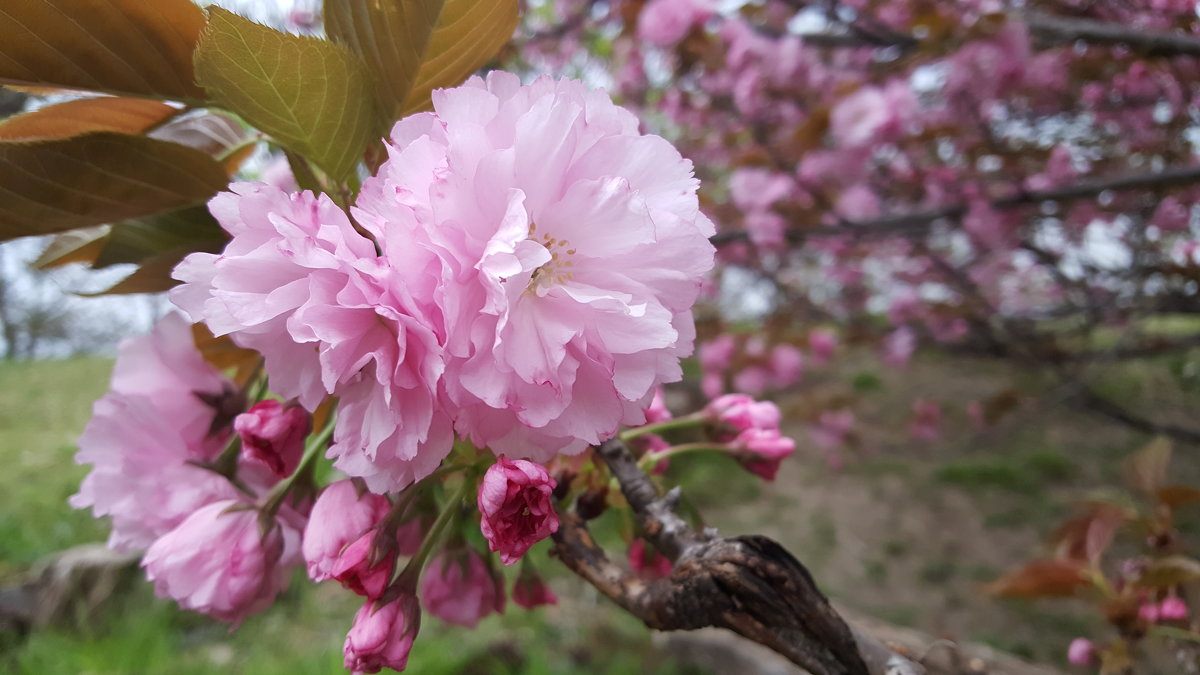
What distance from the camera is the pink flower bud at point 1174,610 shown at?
32.2 inches

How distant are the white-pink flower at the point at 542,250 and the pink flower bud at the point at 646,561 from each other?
0.82 feet

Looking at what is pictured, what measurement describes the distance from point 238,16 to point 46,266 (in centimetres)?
35

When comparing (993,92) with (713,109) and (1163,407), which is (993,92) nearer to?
(713,109)

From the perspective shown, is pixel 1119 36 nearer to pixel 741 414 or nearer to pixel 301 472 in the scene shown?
pixel 741 414

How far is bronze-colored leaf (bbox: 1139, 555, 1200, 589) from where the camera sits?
75 centimetres

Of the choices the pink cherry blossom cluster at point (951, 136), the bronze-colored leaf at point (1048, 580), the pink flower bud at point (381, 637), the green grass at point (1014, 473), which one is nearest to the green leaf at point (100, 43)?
the pink flower bud at point (381, 637)

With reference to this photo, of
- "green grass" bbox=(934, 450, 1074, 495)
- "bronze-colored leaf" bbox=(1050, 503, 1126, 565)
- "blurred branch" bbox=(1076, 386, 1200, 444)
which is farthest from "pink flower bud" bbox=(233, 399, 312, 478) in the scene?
"green grass" bbox=(934, 450, 1074, 495)

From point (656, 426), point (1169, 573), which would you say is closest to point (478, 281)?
point (656, 426)

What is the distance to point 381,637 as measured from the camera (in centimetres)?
41

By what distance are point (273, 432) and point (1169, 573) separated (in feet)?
2.96

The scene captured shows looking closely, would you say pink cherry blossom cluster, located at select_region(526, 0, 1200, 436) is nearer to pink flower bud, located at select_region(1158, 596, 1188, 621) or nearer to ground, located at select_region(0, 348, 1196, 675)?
ground, located at select_region(0, 348, 1196, 675)

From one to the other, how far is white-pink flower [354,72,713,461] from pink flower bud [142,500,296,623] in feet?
0.64

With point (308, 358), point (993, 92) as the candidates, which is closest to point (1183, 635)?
point (308, 358)

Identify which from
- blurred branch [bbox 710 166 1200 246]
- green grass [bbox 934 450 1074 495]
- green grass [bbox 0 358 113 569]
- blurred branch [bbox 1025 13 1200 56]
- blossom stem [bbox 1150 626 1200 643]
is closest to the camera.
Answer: blossom stem [bbox 1150 626 1200 643]
